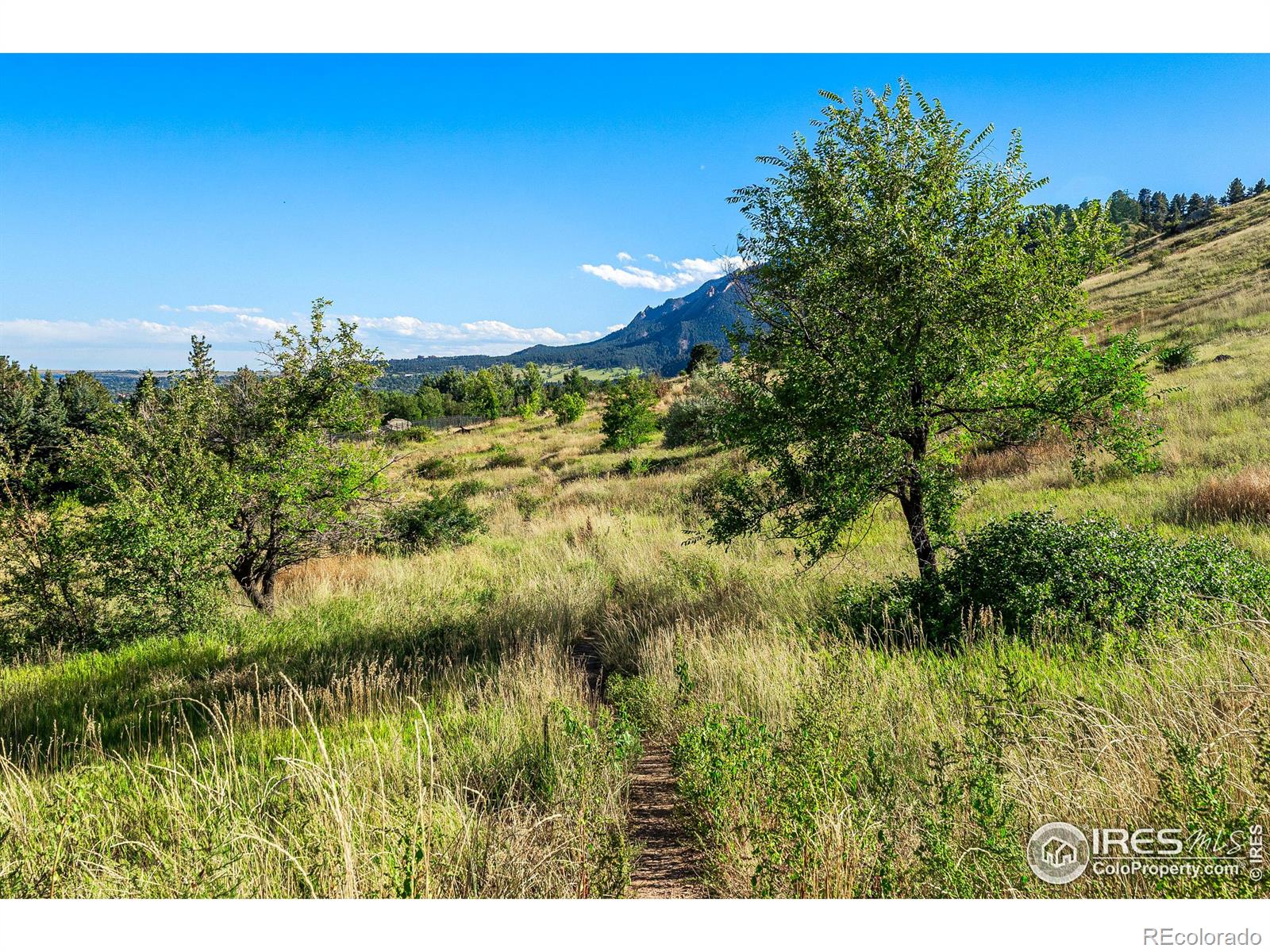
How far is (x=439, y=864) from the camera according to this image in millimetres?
2678

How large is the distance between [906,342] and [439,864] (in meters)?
5.68

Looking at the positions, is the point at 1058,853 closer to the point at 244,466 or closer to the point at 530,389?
the point at 244,466

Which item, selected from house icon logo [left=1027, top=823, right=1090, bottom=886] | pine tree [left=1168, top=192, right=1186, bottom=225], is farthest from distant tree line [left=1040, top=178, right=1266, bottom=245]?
house icon logo [left=1027, top=823, right=1090, bottom=886]

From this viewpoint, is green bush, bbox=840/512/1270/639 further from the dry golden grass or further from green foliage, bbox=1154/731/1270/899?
the dry golden grass

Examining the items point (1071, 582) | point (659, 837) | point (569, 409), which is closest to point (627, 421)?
point (569, 409)

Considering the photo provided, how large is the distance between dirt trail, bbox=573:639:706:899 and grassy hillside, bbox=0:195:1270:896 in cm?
11

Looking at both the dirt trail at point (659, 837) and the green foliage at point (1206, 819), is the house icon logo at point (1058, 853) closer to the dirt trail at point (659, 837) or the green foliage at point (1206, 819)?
the green foliage at point (1206, 819)

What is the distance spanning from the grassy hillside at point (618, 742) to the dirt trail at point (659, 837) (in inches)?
4.2

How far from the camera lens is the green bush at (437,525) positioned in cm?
1541

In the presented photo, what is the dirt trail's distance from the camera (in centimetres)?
294

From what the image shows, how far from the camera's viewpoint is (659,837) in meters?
3.40

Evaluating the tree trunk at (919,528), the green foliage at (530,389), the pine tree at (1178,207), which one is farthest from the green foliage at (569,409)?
the pine tree at (1178,207)
